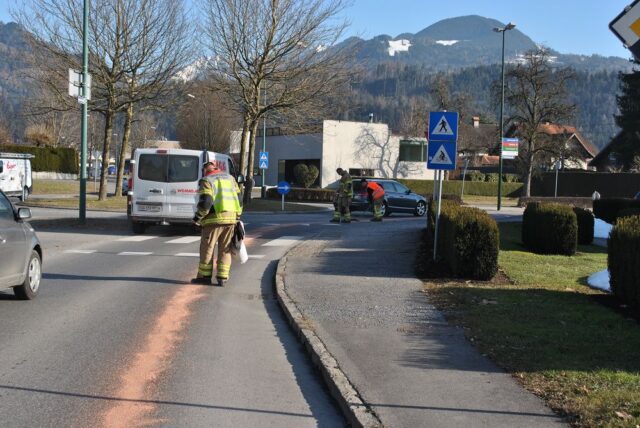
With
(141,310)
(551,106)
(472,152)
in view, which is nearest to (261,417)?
(141,310)

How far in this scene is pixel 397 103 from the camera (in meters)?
166

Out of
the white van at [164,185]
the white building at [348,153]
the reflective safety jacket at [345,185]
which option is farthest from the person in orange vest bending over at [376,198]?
the white building at [348,153]

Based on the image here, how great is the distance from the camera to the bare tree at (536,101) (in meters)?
53.2

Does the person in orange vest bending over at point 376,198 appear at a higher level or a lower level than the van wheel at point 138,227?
higher

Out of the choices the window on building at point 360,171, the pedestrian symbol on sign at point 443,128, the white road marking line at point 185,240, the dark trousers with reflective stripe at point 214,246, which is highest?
the pedestrian symbol on sign at point 443,128

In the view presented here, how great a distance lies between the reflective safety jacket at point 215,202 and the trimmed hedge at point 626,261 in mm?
5251

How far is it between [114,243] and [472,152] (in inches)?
2318

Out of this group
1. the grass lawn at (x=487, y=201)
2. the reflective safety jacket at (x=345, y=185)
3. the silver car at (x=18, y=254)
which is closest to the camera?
the silver car at (x=18, y=254)

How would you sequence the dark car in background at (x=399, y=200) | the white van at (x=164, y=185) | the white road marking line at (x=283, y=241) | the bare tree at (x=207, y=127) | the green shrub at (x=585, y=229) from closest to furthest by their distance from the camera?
the white road marking line at (x=283, y=241), the white van at (x=164, y=185), the green shrub at (x=585, y=229), the dark car in background at (x=399, y=200), the bare tree at (x=207, y=127)

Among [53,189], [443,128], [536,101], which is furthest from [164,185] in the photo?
[536,101]

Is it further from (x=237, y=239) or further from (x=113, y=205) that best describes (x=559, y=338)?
(x=113, y=205)

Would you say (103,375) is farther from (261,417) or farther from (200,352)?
(261,417)

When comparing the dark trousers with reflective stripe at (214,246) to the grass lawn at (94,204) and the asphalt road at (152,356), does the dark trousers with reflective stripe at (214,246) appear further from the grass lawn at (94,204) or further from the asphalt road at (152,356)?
the grass lawn at (94,204)

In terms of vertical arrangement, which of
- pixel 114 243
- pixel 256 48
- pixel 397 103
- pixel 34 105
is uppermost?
Result: pixel 397 103
